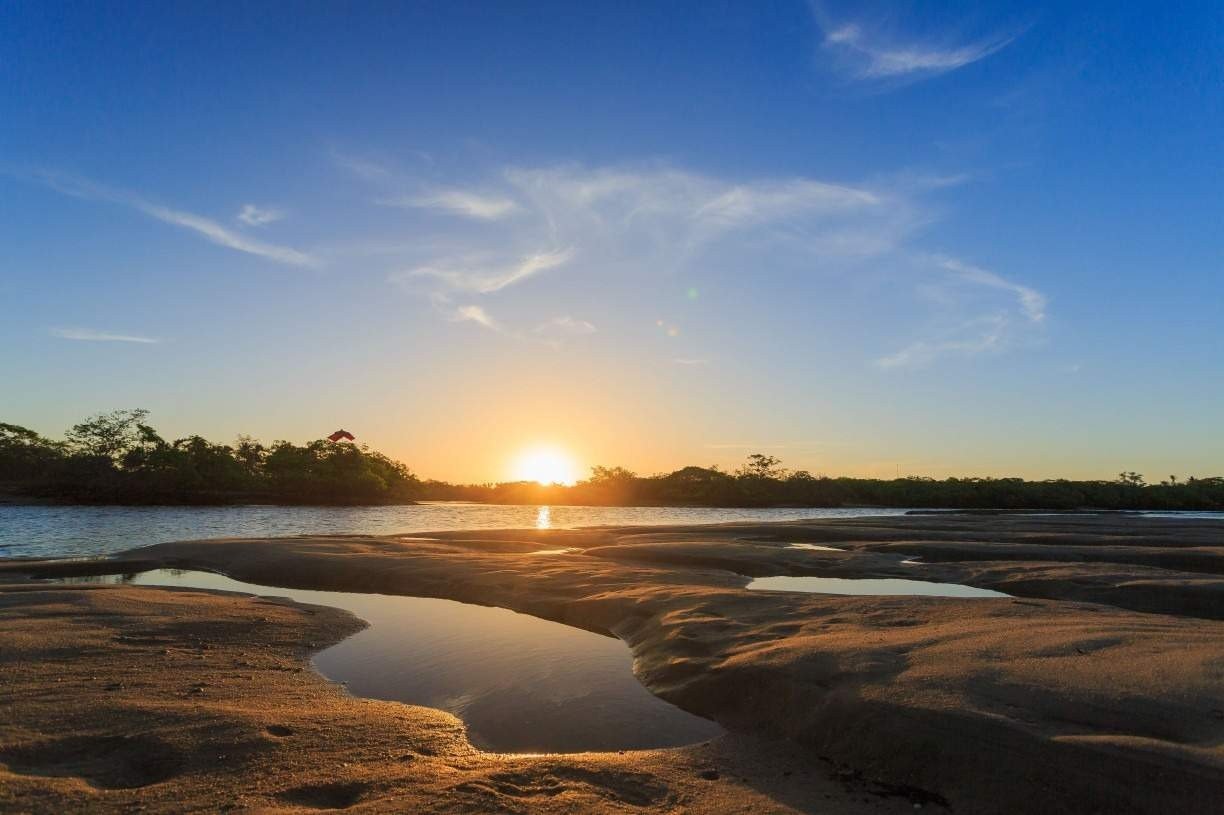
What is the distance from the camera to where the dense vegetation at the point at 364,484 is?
235 feet

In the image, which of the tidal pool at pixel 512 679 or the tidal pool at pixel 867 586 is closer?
the tidal pool at pixel 512 679

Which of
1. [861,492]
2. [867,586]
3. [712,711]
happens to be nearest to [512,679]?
[712,711]

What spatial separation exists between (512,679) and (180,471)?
78418 millimetres

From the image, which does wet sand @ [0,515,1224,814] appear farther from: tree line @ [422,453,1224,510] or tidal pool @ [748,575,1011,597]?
tree line @ [422,453,1224,510]

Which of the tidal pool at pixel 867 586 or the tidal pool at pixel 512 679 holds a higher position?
the tidal pool at pixel 867 586

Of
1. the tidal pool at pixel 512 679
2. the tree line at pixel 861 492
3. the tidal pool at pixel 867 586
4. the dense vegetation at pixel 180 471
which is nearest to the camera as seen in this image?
the tidal pool at pixel 512 679

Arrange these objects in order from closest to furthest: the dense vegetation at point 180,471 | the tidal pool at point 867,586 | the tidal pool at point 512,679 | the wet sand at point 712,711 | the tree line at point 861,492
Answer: the wet sand at point 712,711 < the tidal pool at point 512,679 < the tidal pool at point 867,586 < the dense vegetation at point 180,471 < the tree line at point 861,492

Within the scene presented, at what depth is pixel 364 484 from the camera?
278 ft

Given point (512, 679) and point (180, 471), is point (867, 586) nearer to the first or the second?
point (512, 679)

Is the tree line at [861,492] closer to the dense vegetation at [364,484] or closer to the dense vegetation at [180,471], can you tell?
the dense vegetation at [364,484]

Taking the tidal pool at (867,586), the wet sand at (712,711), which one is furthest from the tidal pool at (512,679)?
the tidal pool at (867,586)

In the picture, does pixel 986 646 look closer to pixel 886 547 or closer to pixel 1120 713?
pixel 1120 713

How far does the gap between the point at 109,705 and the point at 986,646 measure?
28.8 feet

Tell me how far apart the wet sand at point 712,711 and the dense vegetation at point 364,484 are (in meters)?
70.9
